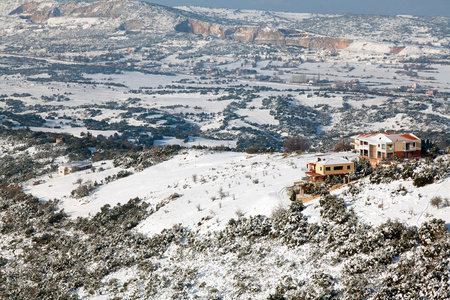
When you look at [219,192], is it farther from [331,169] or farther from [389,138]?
[389,138]

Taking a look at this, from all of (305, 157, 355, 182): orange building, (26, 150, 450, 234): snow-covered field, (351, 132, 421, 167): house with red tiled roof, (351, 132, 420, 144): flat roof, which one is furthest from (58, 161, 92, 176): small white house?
(351, 132, 421, 167): house with red tiled roof

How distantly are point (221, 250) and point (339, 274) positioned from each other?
8871 millimetres

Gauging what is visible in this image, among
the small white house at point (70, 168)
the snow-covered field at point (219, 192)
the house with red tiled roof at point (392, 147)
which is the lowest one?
the small white house at point (70, 168)

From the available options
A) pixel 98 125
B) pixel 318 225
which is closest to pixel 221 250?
pixel 318 225

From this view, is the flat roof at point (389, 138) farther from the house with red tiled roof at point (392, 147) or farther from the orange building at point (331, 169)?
the orange building at point (331, 169)

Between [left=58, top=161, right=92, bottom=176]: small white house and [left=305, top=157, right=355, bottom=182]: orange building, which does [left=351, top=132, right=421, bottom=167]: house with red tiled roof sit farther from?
[left=58, top=161, right=92, bottom=176]: small white house

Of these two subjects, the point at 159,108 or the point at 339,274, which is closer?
the point at 339,274

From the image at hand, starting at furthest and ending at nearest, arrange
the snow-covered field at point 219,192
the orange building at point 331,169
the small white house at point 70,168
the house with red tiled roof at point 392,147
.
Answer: the small white house at point 70,168, the house with red tiled roof at point 392,147, the orange building at point 331,169, the snow-covered field at point 219,192

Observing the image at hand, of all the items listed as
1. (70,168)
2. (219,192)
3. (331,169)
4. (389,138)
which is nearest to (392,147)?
(389,138)

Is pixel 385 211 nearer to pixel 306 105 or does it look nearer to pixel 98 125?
pixel 98 125

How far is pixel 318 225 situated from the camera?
3077 centimetres

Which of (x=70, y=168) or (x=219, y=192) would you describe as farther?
(x=70, y=168)

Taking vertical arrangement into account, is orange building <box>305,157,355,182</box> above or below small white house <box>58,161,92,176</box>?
above

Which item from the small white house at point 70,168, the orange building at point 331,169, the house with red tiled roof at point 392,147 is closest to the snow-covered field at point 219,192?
the small white house at point 70,168
